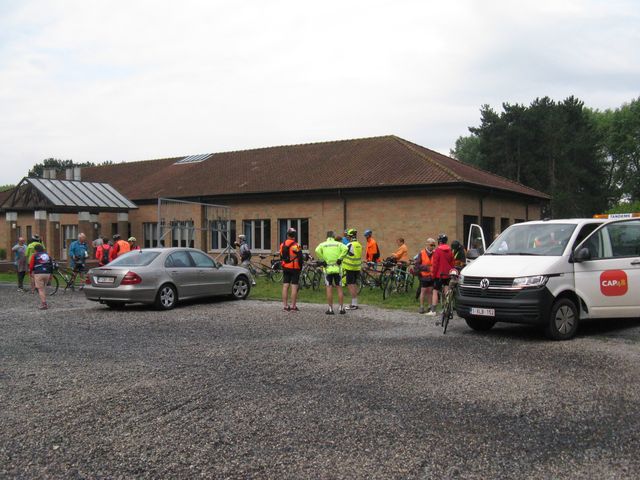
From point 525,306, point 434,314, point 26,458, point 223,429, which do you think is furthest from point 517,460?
point 434,314

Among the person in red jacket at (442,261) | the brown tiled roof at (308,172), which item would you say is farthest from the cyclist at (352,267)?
the brown tiled roof at (308,172)

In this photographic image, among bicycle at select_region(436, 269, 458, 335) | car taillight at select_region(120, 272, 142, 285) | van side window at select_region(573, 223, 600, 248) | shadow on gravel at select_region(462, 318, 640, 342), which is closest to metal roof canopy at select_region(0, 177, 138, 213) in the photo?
car taillight at select_region(120, 272, 142, 285)

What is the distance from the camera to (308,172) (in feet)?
100.0

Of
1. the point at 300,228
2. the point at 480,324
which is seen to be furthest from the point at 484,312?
the point at 300,228

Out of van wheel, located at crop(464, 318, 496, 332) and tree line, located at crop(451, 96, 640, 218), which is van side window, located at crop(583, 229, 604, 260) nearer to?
van wheel, located at crop(464, 318, 496, 332)

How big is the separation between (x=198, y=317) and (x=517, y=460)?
8.97 metres

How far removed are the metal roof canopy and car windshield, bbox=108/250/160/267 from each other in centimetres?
1480

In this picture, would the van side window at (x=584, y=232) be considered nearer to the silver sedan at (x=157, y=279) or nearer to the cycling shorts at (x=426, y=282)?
the cycling shorts at (x=426, y=282)

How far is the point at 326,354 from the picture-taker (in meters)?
8.48

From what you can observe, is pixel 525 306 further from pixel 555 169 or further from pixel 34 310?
pixel 555 169

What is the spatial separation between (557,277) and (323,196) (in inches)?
747

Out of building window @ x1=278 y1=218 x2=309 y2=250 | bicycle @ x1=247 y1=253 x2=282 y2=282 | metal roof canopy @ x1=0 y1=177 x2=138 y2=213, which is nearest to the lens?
bicycle @ x1=247 y1=253 x2=282 y2=282

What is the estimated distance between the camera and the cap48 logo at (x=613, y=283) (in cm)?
1030

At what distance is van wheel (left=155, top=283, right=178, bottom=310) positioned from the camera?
1395cm
